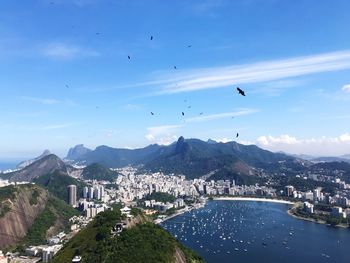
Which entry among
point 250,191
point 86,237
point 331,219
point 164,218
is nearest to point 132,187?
point 250,191

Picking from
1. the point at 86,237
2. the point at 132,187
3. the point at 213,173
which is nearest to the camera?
the point at 86,237

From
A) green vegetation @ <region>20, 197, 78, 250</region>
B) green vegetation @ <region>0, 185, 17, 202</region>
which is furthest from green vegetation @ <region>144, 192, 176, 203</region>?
green vegetation @ <region>0, 185, 17, 202</region>

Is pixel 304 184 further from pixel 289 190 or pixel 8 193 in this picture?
pixel 8 193

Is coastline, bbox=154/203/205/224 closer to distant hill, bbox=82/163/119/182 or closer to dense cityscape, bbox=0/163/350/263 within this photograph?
dense cityscape, bbox=0/163/350/263

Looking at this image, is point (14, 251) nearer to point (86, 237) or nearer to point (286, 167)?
point (86, 237)

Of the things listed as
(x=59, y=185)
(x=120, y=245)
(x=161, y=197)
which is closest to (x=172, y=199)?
(x=161, y=197)
